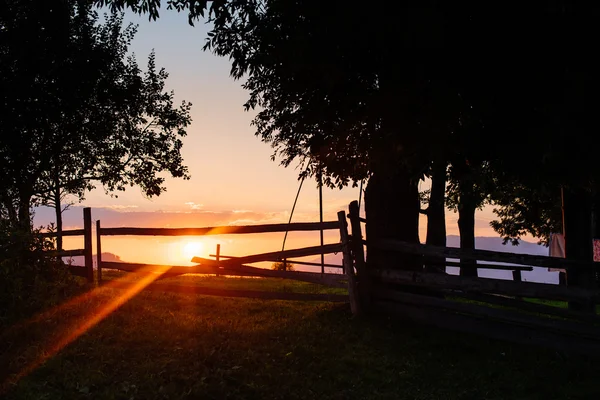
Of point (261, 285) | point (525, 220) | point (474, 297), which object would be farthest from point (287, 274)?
point (525, 220)

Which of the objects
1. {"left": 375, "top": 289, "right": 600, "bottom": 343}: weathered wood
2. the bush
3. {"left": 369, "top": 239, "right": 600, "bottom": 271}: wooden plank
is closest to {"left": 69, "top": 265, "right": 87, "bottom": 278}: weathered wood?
the bush

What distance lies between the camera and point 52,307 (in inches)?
398

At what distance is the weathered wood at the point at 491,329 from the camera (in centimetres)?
896

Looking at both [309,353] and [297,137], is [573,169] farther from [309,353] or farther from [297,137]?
[297,137]

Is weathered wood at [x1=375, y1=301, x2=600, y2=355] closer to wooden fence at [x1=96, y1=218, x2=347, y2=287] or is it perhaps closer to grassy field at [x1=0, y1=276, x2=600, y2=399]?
grassy field at [x1=0, y1=276, x2=600, y2=399]

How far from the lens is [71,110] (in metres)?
23.0

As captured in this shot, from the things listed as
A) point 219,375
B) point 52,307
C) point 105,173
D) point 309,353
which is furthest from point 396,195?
point 105,173

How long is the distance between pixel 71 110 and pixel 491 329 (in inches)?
781

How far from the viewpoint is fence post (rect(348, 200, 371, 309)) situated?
1128 cm

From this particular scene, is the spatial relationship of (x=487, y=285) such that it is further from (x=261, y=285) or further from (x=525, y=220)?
(x=525, y=220)

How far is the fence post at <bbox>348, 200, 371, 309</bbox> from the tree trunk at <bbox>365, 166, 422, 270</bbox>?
45cm

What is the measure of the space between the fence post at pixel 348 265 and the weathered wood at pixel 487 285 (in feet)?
2.14

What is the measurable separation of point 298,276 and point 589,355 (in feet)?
18.7

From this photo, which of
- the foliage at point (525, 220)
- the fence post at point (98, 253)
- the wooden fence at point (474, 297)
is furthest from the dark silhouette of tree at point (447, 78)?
the foliage at point (525, 220)
